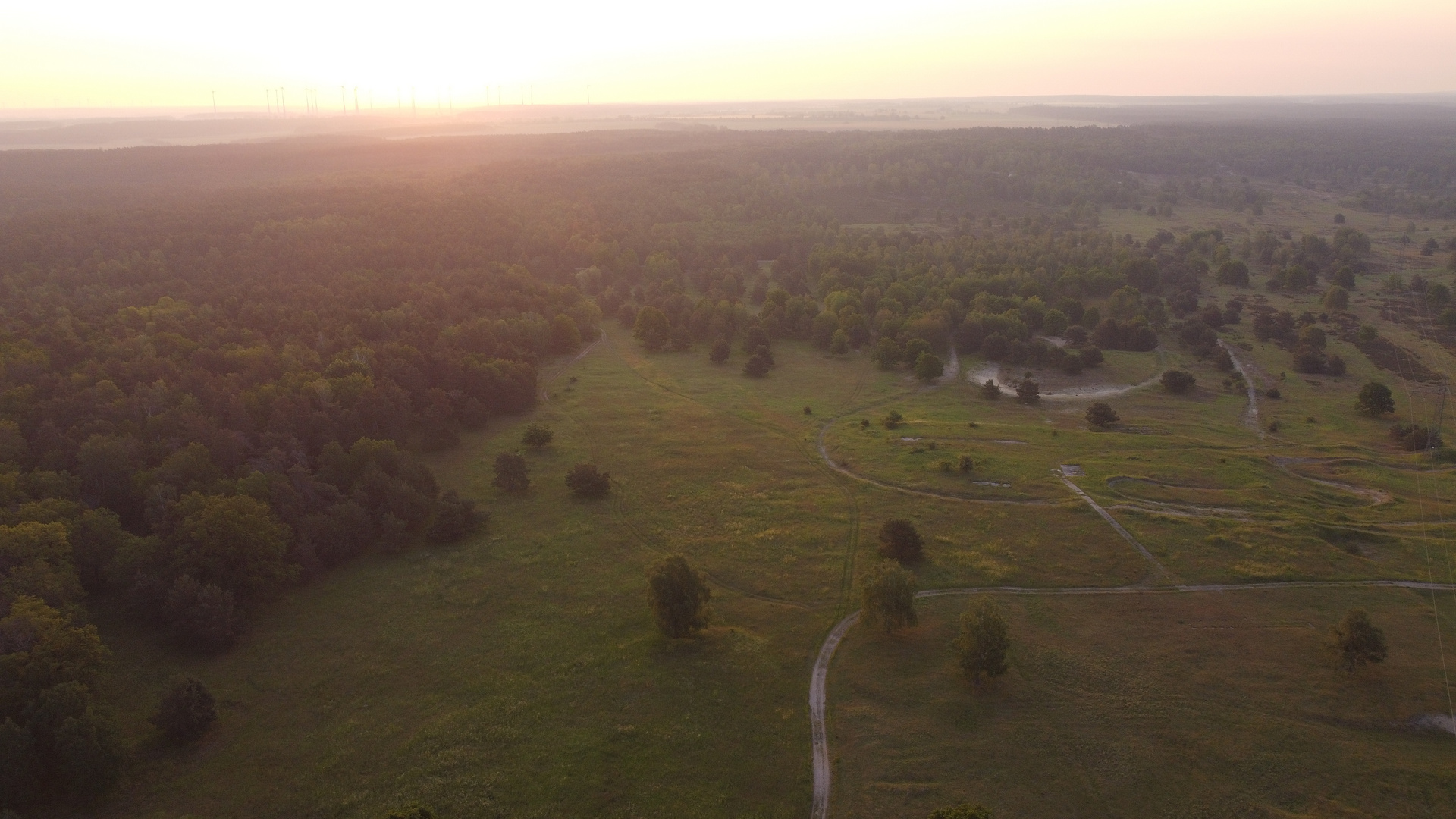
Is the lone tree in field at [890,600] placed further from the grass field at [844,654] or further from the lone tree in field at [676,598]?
the lone tree in field at [676,598]

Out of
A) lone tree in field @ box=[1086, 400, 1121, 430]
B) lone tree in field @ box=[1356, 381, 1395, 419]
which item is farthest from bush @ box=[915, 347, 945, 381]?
lone tree in field @ box=[1356, 381, 1395, 419]

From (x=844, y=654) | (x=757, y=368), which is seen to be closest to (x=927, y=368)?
(x=757, y=368)

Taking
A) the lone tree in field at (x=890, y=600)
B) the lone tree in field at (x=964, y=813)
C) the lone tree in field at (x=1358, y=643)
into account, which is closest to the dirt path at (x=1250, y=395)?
the lone tree in field at (x=1358, y=643)

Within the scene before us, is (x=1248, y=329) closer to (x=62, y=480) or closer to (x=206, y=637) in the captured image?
(x=206, y=637)

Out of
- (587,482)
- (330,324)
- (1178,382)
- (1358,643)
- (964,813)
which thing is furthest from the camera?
(1178,382)

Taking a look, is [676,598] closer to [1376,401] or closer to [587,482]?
[587,482]

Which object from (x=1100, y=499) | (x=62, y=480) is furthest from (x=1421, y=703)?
(x=62, y=480)

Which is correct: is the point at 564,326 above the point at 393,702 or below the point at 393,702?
above
